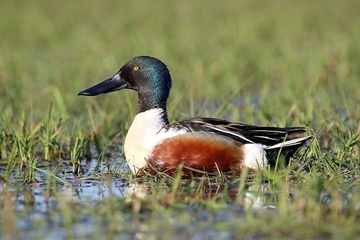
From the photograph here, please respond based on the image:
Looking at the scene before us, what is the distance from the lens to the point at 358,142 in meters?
5.28

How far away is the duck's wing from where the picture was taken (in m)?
5.29

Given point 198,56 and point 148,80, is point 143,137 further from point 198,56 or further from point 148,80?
point 198,56

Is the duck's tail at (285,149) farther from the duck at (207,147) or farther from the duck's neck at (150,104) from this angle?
the duck's neck at (150,104)

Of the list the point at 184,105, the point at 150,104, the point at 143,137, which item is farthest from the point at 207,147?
the point at 184,105

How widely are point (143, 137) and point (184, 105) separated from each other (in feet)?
8.16

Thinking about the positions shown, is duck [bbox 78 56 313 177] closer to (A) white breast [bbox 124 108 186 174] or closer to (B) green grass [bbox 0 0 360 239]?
(A) white breast [bbox 124 108 186 174]

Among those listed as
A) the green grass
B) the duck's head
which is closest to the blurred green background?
the green grass

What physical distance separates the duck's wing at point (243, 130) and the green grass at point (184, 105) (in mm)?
216

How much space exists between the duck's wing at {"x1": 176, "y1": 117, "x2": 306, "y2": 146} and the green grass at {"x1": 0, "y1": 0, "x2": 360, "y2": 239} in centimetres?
22

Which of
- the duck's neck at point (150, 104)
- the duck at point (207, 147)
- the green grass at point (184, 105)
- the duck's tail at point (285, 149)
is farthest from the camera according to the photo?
the duck's neck at point (150, 104)

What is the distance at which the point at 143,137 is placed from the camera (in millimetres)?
5449

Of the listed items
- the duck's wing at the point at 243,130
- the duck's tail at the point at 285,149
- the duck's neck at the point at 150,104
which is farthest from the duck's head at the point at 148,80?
the duck's tail at the point at 285,149


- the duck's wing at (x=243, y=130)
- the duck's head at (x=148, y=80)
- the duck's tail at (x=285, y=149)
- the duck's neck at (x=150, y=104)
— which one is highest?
the duck's head at (x=148, y=80)

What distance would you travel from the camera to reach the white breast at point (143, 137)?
536cm
